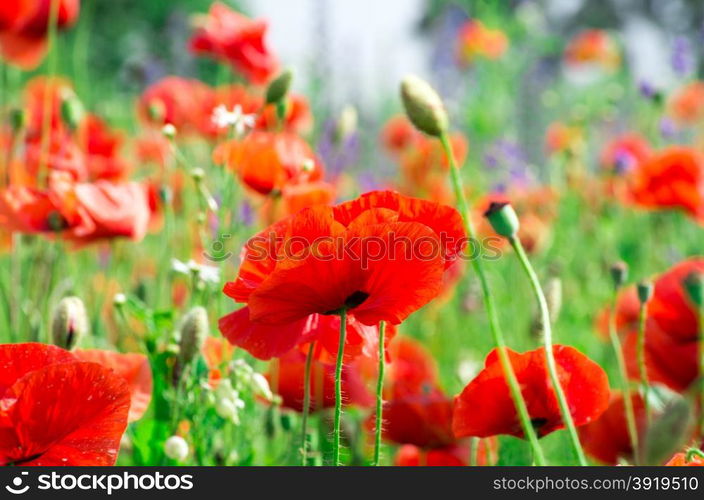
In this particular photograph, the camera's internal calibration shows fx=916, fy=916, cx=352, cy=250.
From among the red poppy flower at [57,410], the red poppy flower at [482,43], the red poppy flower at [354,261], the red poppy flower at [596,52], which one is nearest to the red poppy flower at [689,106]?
the red poppy flower at [482,43]

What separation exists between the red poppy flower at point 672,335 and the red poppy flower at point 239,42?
807 mm

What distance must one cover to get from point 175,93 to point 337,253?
45.9 inches

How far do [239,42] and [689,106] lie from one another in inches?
69.5

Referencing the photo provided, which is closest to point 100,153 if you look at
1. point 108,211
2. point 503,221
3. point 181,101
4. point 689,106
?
point 181,101

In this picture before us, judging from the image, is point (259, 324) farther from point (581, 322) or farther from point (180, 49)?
point (180, 49)

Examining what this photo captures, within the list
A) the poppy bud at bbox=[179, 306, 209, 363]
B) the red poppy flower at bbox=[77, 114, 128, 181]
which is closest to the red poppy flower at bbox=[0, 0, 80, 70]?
the red poppy flower at bbox=[77, 114, 128, 181]

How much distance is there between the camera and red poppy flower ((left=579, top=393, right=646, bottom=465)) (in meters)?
0.88

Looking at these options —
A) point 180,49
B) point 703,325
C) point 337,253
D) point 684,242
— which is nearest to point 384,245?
point 337,253

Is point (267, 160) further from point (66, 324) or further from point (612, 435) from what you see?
point (612, 435)

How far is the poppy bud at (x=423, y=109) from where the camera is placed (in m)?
0.68

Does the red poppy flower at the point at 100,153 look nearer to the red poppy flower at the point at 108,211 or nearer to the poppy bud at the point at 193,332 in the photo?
the red poppy flower at the point at 108,211

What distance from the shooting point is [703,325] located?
0.84 metres

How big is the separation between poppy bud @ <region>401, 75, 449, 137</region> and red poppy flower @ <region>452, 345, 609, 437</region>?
172 millimetres
